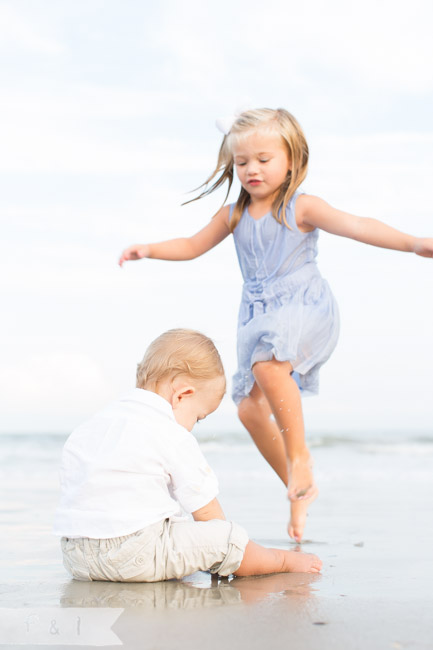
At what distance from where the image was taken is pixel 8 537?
11.5 feet

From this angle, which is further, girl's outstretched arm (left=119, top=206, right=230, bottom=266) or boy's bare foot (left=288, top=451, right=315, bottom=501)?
girl's outstretched arm (left=119, top=206, right=230, bottom=266)

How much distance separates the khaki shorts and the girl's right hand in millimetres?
1439

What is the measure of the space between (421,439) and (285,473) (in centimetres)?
1464

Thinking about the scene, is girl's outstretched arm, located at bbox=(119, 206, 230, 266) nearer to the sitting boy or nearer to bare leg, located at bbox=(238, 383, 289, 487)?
bare leg, located at bbox=(238, 383, 289, 487)

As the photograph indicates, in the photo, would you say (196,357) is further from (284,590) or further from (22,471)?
(22,471)

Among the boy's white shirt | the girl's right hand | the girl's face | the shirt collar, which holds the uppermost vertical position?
the girl's face

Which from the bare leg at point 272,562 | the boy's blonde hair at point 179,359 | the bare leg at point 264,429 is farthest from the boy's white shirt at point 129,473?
the bare leg at point 264,429

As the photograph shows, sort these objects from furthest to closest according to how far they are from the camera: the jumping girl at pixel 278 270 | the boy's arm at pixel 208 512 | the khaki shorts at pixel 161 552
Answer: the jumping girl at pixel 278 270 < the boy's arm at pixel 208 512 < the khaki shorts at pixel 161 552

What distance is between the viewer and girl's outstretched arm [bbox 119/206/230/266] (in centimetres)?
371

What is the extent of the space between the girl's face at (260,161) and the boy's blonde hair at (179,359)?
107cm

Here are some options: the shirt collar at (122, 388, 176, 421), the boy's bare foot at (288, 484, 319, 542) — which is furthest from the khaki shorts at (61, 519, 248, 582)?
the boy's bare foot at (288, 484, 319, 542)

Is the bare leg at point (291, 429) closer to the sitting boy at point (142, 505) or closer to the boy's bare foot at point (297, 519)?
the boy's bare foot at point (297, 519)

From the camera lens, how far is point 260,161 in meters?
3.50

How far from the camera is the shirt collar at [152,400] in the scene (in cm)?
254
